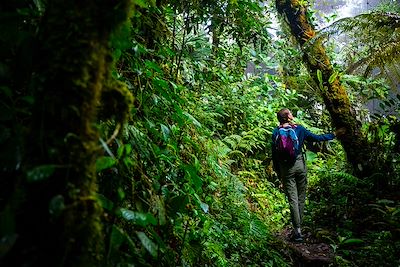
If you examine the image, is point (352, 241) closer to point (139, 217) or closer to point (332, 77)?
point (332, 77)

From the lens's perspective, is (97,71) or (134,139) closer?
(97,71)

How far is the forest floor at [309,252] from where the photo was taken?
15.0ft

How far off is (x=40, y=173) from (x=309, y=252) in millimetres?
4669

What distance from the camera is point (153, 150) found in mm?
2346

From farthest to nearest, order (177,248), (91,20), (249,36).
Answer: (249,36) < (177,248) < (91,20)

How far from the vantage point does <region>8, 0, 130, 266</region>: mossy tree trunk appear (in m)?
0.96

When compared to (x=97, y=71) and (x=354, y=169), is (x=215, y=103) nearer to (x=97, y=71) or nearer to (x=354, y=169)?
(x=354, y=169)

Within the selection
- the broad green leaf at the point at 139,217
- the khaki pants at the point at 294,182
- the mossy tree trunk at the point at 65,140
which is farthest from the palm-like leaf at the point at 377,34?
the mossy tree trunk at the point at 65,140

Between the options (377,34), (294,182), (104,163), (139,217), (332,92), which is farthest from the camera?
(332,92)

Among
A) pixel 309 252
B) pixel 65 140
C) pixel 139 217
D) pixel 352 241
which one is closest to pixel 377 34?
pixel 352 241

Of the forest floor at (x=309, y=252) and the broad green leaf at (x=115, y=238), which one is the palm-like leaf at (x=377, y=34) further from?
the broad green leaf at (x=115, y=238)

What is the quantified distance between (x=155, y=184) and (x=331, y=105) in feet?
17.1

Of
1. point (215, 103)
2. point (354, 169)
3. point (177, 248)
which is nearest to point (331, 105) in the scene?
point (354, 169)

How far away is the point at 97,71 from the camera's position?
1053 mm
